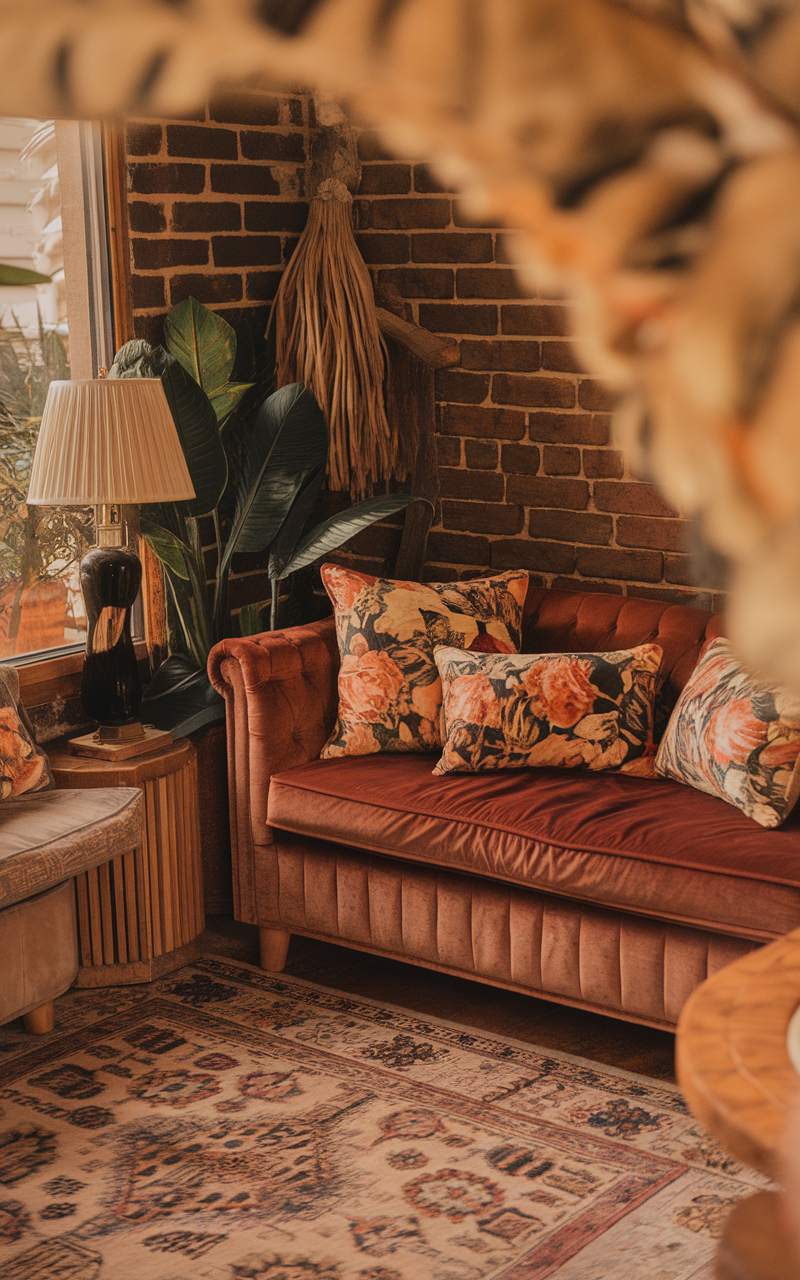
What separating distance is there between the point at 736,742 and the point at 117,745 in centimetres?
154

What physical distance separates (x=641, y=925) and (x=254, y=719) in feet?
3.75

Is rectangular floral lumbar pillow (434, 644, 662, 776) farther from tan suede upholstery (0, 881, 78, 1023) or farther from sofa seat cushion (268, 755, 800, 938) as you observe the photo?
tan suede upholstery (0, 881, 78, 1023)

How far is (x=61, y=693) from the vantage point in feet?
12.0

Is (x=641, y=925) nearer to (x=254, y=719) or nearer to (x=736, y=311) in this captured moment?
(x=254, y=719)

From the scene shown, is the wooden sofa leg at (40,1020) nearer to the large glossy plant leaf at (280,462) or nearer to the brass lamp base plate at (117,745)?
the brass lamp base plate at (117,745)

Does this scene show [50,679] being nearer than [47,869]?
No

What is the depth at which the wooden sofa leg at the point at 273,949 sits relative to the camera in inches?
138

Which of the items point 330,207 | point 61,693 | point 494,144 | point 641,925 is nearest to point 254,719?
point 61,693

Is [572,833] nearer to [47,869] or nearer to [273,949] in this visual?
[273,949]

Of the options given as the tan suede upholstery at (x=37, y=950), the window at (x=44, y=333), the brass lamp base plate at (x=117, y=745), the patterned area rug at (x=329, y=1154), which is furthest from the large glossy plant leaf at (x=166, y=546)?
the patterned area rug at (x=329, y=1154)

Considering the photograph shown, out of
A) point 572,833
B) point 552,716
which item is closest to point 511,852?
point 572,833

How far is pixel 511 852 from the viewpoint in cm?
297

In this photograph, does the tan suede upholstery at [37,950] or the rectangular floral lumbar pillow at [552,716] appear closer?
the tan suede upholstery at [37,950]

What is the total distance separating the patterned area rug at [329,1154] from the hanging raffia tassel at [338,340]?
5.57ft
